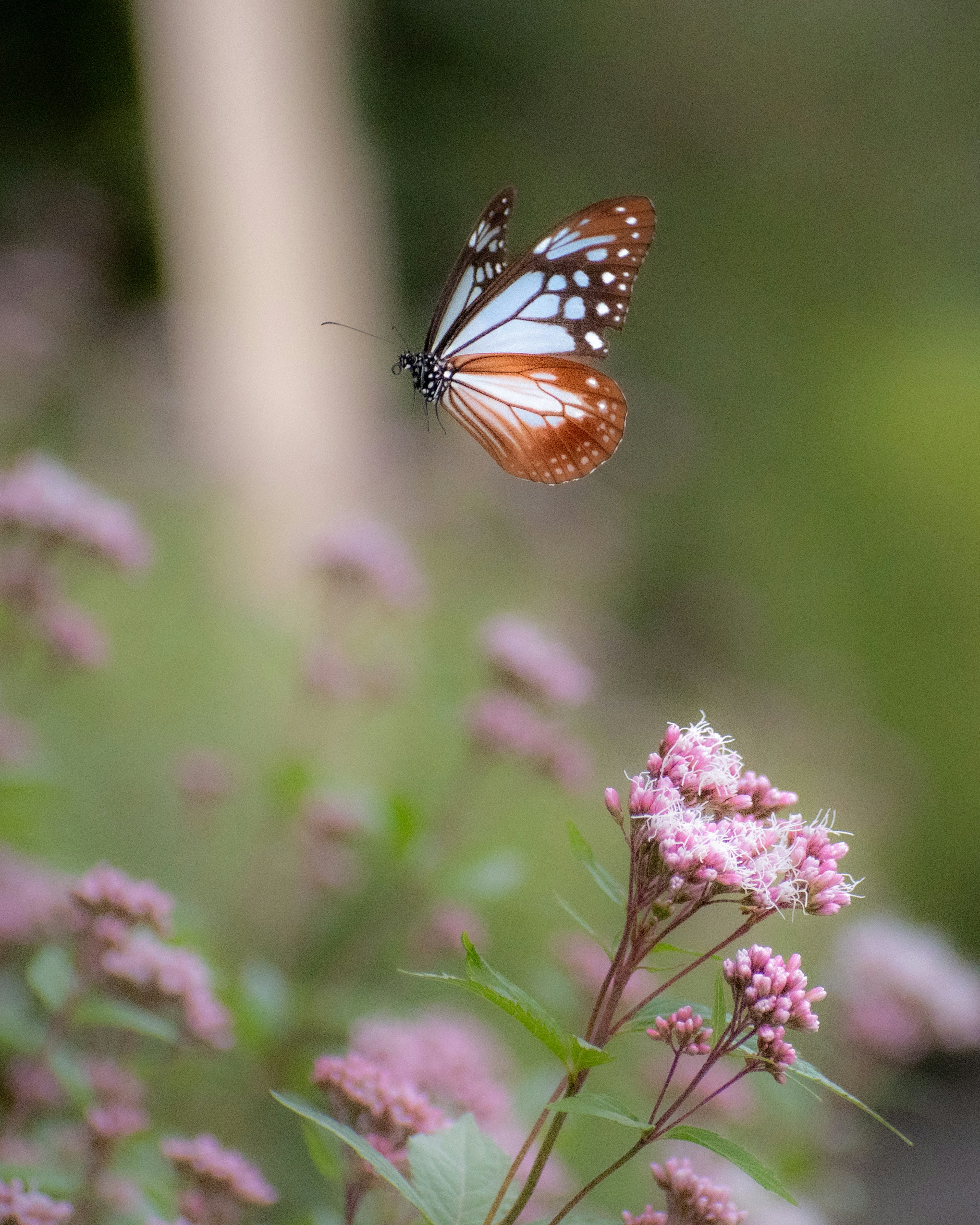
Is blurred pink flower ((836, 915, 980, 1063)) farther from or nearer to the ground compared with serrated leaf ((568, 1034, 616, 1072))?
farther from the ground

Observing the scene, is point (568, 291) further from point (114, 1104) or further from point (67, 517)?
point (114, 1104)

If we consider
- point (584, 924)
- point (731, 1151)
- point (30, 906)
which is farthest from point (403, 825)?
point (731, 1151)

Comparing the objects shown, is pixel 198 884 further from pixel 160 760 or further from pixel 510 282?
pixel 510 282

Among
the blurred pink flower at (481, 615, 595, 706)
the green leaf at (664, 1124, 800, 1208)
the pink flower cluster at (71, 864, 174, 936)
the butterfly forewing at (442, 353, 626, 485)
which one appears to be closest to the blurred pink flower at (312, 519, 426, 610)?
the blurred pink flower at (481, 615, 595, 706)

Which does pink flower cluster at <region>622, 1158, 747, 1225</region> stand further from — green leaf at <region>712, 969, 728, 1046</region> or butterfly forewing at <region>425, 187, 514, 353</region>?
butterfly forewing at <region>425, 187, 514, 353</region>

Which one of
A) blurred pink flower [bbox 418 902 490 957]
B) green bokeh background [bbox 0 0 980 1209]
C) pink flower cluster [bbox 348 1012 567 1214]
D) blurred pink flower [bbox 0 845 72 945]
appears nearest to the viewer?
pink flower cluster [bbox 348 1012 567 1214]

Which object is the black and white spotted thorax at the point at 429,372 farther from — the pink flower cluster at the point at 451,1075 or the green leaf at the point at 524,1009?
the green leaf at the point at 524,1009

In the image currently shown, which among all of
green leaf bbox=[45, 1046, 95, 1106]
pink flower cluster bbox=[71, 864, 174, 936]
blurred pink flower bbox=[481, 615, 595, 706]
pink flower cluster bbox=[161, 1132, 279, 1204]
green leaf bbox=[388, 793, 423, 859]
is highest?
blurred pink flower bbox=[481, 615, 595, 706]
